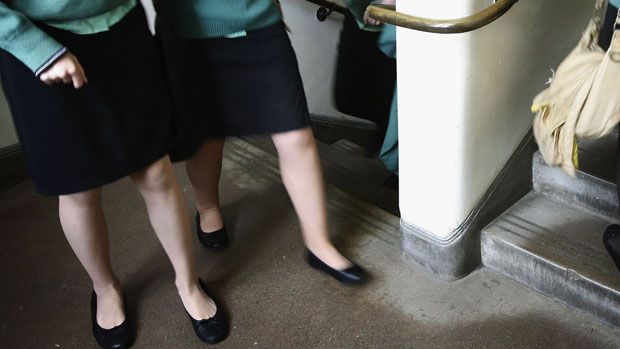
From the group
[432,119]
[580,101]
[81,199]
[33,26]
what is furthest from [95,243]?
[580,101]

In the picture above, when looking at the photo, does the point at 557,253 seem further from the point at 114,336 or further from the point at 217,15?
the point at 114,336

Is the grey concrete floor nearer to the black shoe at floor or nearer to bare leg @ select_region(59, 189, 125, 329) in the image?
bare leg @ select_region(59, 189, 125, 329)

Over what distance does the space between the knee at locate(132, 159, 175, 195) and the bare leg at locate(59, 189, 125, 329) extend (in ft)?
0.39

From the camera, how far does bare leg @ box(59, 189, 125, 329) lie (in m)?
1.61

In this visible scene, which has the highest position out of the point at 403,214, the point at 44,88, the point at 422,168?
the point at 44,88

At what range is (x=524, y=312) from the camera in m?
1.78

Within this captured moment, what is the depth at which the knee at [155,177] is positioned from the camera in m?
1.59

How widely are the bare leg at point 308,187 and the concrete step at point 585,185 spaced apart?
72 centimetres

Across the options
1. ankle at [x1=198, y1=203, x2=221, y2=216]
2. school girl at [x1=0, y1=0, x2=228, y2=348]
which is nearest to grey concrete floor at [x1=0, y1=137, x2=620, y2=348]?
ankle at [x1=198, y1=203, x2=221, y2=216]

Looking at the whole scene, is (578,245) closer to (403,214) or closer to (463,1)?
(403,214)

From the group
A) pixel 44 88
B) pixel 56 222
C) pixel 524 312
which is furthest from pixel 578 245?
pixel 56 222

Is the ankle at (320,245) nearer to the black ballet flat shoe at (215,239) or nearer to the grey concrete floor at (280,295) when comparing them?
the grey concrete floor at (280,295)

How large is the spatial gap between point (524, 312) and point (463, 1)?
91 cm

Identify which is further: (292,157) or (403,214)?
(403,214)
